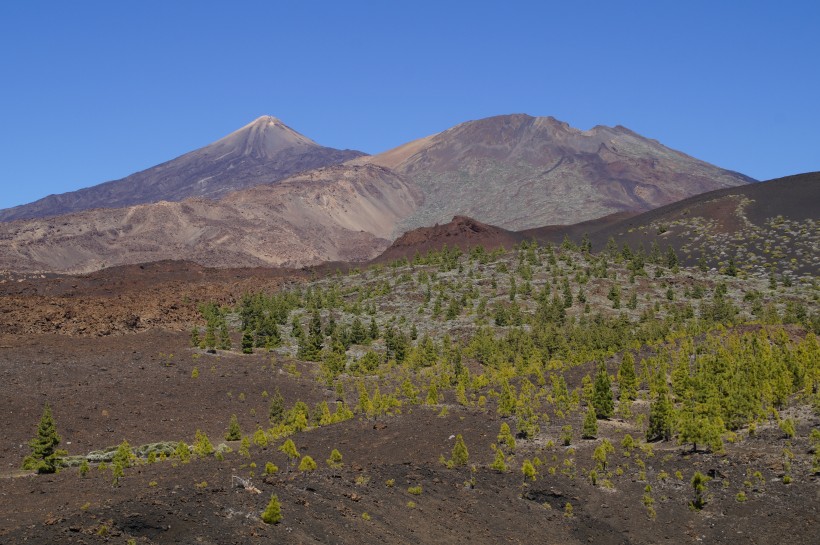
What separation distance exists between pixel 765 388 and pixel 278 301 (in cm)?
5046

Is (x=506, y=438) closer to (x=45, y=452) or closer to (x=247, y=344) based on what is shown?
(x=45, y=452)

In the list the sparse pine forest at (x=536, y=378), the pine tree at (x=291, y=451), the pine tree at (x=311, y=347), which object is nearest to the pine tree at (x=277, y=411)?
the sparse pine forest at (x=536, y=378)

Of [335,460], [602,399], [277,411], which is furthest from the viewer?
[277,411]

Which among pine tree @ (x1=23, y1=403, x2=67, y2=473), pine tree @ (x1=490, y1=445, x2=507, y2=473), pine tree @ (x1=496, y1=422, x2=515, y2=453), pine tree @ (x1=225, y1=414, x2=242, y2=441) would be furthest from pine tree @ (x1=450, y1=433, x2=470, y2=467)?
pine tree @ (x1=23, y1=403, x2=67, y2=473)

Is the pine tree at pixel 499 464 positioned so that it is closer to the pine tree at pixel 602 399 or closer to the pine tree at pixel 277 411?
the pine tree at pixel 602 399

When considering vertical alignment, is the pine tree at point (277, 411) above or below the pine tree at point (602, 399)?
below

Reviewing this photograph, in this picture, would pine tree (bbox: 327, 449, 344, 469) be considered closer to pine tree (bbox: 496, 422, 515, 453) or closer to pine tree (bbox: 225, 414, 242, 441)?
pine tree (bbox: 496, 422, 515, 453)

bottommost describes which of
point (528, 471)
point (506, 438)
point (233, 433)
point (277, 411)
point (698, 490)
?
point (233, 433)

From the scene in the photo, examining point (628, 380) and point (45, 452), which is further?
point (628, 380)

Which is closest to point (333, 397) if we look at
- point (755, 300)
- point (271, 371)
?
point (271, 371)

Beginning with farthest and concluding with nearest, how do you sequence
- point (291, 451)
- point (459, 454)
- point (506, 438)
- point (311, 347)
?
1. point (311, 347)
2. point (506, 438)
3. point (459, 454)
4. point (291, 451)

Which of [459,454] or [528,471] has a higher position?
[459,454]

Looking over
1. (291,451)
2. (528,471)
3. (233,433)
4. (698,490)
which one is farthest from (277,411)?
(698,490)

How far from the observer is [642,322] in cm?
6419
